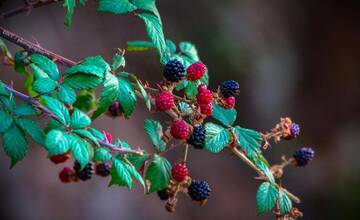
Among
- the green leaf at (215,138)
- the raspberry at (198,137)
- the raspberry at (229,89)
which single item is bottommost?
the raspberry at (198,137)

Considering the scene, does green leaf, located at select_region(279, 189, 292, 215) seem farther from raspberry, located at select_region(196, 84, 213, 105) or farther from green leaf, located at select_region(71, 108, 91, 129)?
green leaf, located at select_region(71, 108, 91, 129)

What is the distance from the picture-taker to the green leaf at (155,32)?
1083mm

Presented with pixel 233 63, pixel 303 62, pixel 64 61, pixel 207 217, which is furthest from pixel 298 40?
pixel 64 61

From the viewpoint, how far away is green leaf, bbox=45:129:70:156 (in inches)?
33.8

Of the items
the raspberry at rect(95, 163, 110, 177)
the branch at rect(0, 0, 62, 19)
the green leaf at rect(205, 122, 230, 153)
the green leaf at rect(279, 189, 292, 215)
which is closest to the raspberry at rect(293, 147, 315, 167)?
the green leaf at rect(279, 189, 292, 215)

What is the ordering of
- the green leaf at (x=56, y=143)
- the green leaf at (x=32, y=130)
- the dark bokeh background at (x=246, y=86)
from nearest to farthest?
1. the green leaf at (x=56, y=143)
2. the green leaf at (x=32, y=130)
3. the dark bokeh background at (x=246, y=86)

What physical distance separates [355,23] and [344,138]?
1.03m

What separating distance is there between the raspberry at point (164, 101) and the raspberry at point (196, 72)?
7 centimetres

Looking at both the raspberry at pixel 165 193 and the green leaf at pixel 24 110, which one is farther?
the raspberry at pixel 165 193

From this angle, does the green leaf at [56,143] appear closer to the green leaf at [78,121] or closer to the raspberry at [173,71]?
the green leaf at [78,121]

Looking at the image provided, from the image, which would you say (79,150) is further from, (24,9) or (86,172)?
(24,9)

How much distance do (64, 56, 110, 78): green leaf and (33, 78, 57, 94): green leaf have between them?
0.12 ft

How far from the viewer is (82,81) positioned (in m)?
1.04

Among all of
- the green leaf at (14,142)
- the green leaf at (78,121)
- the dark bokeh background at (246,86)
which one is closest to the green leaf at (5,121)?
the green leaf at (14,142)
